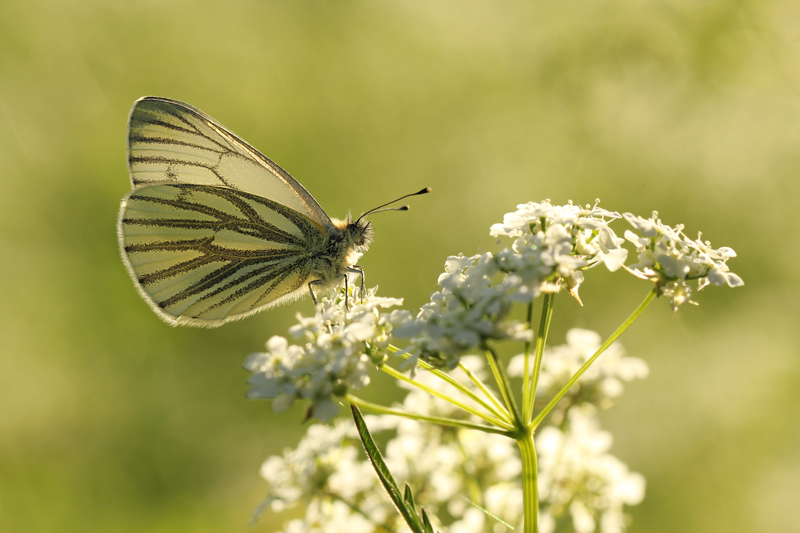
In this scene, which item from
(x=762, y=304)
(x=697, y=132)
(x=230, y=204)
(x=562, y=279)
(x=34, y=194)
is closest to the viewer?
(x=562, y=279)

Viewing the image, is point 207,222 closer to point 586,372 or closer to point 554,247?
point 554,247

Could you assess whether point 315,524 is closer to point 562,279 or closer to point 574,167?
point 562,279

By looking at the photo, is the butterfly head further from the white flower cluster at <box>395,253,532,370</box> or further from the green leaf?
the green leaf

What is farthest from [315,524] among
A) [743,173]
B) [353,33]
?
[353,33]

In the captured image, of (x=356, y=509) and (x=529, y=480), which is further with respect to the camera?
(x=356, y=509)

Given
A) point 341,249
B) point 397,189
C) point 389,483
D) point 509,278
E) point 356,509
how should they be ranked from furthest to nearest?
point 397,189, point 341,249, point 356,509, point 509,278, point 389,483

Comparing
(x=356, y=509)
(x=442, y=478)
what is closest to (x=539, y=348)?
(x=442, y=478)

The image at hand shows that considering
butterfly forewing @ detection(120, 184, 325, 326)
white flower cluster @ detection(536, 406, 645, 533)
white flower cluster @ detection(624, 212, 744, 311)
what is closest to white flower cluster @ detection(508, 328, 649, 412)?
white flower cluster @ detection(536, 406, 645, 533)
